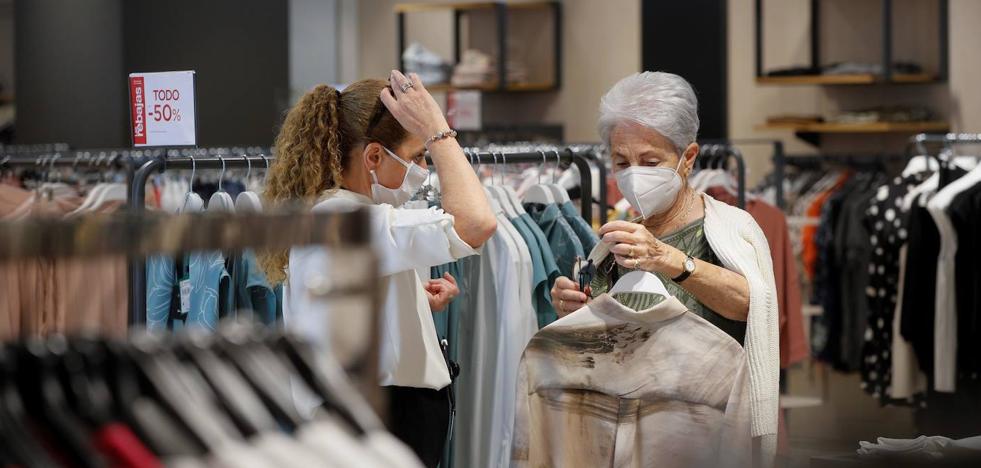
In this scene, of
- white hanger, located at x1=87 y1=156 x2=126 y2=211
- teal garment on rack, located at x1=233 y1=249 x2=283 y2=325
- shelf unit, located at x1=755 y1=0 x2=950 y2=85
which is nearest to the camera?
teal garment on rack, located at x1=233 y1=249 x2=283 y2=325

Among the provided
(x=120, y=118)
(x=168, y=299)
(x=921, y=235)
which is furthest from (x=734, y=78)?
(x=168, y=299)

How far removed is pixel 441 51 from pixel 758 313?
25.2 feet

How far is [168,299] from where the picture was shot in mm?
2961

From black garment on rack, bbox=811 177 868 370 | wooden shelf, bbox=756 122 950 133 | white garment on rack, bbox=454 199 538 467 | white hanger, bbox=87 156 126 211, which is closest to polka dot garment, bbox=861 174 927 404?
black garment on rack, bbox=811 177 868 370

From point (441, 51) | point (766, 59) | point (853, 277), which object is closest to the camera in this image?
point (853, 277)

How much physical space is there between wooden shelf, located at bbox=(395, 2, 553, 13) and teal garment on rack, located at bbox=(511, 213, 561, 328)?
20.6ft

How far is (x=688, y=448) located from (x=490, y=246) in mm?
959

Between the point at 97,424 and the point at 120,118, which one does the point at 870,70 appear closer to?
the point at 120,118

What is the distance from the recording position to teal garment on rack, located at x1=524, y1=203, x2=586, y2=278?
3.11 metres

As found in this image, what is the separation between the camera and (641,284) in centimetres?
221

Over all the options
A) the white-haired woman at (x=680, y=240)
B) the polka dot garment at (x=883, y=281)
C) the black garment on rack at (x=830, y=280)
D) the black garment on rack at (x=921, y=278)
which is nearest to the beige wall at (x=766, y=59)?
the black garment on rack at (x=830, y=280)

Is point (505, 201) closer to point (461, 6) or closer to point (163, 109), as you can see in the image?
point (163, 109)

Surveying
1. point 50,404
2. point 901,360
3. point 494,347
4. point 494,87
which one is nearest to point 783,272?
point 901,360

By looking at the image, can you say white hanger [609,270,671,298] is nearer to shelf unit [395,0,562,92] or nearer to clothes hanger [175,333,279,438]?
clothes hanger [175,333,279,438]
